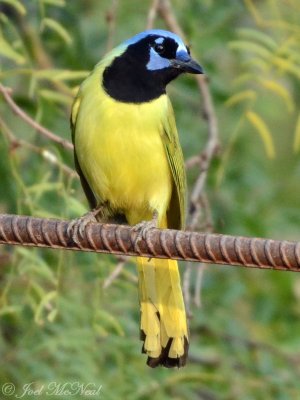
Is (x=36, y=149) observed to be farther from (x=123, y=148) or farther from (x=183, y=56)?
(x=183, y=56)

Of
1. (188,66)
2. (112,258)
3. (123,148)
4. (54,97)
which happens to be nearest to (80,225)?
(123,148)

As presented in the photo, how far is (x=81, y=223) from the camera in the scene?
4027 millimetres

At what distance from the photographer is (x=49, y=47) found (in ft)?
20.5

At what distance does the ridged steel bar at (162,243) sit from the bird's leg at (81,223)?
0.01 metres

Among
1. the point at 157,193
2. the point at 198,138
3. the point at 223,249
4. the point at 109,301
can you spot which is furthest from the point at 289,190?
the point at 223,249

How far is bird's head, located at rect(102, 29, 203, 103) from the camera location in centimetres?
477

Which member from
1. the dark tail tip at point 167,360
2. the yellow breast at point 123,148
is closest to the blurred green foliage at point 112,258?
the yellow breast at point 123,148

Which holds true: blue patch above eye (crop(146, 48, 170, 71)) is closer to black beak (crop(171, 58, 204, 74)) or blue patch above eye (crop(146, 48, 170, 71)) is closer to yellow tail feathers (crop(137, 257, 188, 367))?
black beak (crop(171, 58, 204, 74))

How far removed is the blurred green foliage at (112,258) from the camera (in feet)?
16.3

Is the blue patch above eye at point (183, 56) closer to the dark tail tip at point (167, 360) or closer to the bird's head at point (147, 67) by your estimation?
the bird's head at point (147, 67)

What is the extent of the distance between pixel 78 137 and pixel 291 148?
11.1ft

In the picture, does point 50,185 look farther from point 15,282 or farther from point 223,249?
point 223,249

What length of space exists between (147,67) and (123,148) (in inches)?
17.8

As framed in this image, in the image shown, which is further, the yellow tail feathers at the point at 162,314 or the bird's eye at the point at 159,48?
the bird's eye at the point at 159,48
